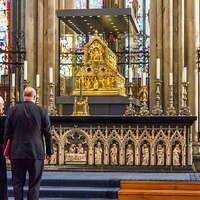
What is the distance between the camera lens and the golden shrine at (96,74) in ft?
44.7

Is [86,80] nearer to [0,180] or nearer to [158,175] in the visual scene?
[158,175]

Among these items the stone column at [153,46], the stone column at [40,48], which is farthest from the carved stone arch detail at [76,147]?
the stone column at [40,48]

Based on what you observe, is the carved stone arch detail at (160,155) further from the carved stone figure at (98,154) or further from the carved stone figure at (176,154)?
the carved stone figure at (98,154)

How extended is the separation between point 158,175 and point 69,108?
3452 mm

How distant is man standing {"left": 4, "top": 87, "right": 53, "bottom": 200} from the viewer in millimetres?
8289

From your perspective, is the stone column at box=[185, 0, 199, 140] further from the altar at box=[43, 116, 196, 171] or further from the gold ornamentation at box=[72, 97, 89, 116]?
the altar at box=[43, 116, 196, 171]

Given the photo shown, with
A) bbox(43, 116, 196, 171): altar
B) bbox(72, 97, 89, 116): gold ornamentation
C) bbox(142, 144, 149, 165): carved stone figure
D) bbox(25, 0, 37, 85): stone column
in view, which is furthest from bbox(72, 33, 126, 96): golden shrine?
bbox(25, 0, 37, 85): stone column

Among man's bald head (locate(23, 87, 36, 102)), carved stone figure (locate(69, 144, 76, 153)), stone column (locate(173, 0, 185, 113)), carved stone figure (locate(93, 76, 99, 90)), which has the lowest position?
carved stone figure (locate(69, 144, 76, 153))

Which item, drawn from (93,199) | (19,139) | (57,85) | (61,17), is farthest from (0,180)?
(57,85)

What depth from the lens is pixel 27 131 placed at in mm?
8375

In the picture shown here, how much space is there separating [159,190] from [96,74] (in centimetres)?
450

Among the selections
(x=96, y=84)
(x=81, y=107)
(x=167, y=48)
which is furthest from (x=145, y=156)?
(x=167, y=48)

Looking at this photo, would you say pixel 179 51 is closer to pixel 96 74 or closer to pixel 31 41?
pixel 96 74

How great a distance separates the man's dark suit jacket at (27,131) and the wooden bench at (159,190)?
64.3 inches
